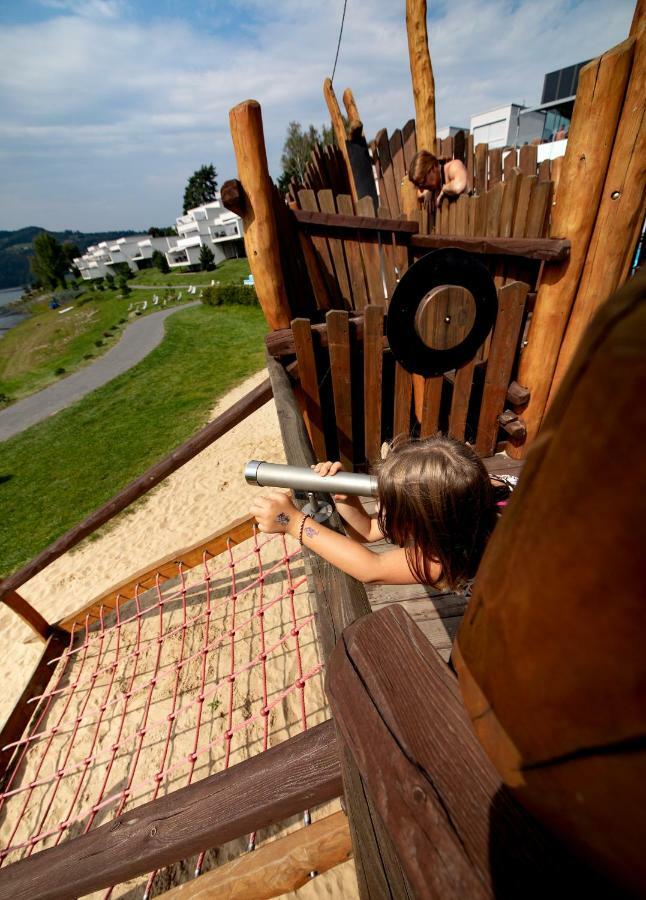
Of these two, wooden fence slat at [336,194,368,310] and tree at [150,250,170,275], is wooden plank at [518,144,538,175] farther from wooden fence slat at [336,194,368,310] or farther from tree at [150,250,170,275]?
tree at [150,250,170,275]

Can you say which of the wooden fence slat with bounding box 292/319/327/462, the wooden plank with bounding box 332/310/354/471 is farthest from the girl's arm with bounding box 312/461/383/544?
the wooden plank with bounding box 332/310/354/471

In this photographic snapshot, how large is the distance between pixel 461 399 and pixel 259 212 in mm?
1970

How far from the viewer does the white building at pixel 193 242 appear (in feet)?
177

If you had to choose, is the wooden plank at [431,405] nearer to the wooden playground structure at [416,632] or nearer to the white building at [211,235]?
the wooden playground structure at [416,632]

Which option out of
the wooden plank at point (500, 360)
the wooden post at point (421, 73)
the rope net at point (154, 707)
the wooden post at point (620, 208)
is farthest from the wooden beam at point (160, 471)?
the wooden post at point (421, 73)

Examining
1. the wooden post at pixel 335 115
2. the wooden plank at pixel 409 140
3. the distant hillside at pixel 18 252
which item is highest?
the wooden post at pixel 335 115

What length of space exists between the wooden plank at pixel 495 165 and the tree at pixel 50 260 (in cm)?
7421

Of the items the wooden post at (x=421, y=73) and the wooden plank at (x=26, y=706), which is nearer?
the wooden plank at (x=26, y=706)

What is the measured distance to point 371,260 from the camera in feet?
11.4

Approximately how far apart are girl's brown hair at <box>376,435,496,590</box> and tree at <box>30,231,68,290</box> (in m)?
78.9

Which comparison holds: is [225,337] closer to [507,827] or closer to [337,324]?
[337,324]

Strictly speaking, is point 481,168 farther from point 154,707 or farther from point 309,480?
point 154,707

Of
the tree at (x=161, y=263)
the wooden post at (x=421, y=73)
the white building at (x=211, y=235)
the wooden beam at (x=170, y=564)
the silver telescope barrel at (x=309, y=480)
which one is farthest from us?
the tree at (x=161, y=263)

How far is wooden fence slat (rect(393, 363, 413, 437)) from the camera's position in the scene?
10.5ft
